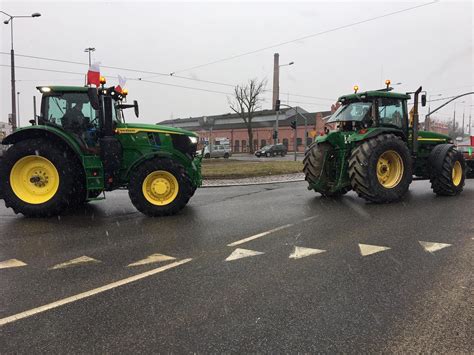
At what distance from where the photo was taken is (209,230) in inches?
266

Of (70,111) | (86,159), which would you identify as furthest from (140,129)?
(70,111)

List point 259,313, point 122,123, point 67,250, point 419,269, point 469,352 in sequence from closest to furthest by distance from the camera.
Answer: point 469,352
point 259,313
point 419,269
point 67,250
point 122,123

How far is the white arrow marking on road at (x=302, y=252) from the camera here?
5207mm

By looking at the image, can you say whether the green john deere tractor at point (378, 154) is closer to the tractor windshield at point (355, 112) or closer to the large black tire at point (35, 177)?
the tractor windshield at point (355, 112)

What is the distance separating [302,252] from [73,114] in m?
5.50

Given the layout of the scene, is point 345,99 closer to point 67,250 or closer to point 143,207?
point 143,207

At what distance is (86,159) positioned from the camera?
782cm

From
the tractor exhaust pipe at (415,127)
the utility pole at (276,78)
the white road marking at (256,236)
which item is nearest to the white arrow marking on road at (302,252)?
the white road marking at (256,236)

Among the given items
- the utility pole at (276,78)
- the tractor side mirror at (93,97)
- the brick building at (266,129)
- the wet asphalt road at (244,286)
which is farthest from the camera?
the brick building at (266,129)

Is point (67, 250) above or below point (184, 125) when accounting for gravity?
below

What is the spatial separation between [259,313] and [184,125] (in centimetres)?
9345

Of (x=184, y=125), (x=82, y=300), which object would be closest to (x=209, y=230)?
(x=82, y=300)

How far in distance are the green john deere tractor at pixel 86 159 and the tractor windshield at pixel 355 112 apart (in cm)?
428

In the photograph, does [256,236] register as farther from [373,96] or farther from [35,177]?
[373,96]
